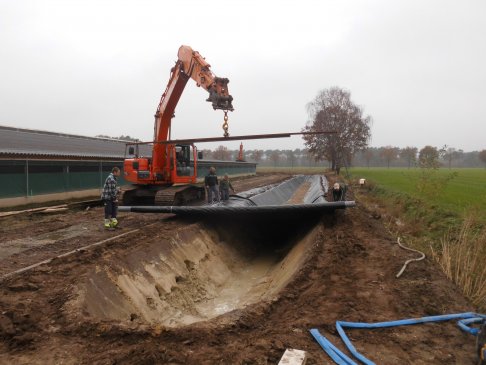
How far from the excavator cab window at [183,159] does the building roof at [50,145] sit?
6597 mm

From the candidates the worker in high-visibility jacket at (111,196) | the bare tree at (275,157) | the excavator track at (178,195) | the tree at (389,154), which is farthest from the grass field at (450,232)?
the bare tree at (275,157)

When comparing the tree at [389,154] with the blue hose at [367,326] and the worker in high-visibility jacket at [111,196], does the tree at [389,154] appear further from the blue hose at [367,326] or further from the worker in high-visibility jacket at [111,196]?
the blue hose at [367,326]

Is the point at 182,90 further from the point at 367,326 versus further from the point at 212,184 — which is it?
the point at 367,326

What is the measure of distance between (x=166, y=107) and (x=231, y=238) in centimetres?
555

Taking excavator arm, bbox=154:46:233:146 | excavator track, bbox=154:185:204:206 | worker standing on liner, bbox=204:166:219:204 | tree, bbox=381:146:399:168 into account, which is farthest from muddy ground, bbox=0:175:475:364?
tree, bbox=381:146:399:168

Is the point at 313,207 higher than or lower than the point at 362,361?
higher

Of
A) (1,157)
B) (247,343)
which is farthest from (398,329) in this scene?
(1,157)

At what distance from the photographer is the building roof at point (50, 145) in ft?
54.7

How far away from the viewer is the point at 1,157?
14.4 m

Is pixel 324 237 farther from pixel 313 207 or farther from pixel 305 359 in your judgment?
pixel 305 359

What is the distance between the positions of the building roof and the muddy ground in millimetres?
9700

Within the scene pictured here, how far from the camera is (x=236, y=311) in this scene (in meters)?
4.86

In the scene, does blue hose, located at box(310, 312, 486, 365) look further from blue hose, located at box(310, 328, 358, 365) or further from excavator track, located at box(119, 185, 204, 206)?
excavator track, located at box(119, 185, 204, 206)

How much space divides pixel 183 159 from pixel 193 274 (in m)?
7.21
